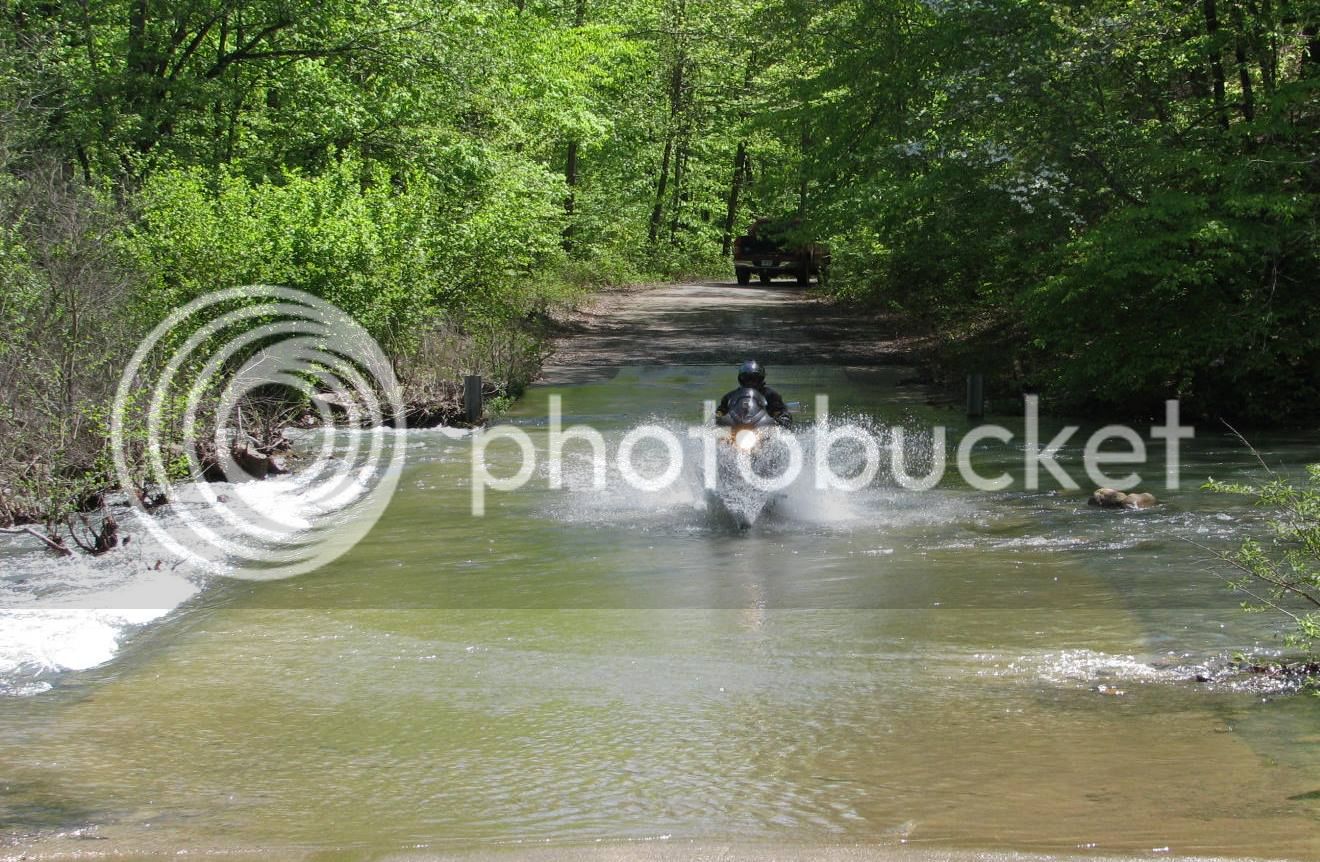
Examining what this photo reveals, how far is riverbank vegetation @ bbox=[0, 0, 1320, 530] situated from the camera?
1518cm

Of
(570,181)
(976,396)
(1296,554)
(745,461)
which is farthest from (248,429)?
(570,181)

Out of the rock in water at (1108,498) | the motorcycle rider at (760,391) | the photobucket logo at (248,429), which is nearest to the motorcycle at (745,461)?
the motorcycle rider at (760,391)

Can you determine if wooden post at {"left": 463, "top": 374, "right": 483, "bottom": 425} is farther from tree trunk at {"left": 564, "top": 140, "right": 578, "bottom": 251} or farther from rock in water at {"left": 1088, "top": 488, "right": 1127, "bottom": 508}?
tree trunk at {"left": 564, "top": 140, "right": 578, "bottom": 251}

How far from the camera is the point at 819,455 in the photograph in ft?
51.5

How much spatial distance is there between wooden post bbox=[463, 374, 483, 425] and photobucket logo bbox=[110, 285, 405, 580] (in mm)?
942

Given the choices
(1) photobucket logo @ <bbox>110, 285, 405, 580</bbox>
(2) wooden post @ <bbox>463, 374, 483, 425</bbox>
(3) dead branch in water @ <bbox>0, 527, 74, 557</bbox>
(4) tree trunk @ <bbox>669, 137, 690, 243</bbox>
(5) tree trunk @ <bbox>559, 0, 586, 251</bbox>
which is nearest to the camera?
(3) dead branch in water @ <bbox>0, 527, 74, 557</bbox>

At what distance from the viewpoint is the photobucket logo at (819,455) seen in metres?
13.0

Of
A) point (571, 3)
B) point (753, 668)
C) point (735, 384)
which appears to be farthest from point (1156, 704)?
point (571, 3)

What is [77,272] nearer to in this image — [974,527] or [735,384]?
[974,527]

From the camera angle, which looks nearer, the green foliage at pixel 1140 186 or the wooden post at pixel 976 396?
the green foliage at pixel 1140 186

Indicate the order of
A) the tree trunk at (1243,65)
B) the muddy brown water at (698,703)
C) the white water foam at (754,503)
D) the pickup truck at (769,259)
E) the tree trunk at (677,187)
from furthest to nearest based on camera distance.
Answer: the tree trunk at (677,187)
the pickup truck at (769,259)
the tree trunk at (1243,65)
the white water foam at (754,503)
the muddy brown water at (698,703)

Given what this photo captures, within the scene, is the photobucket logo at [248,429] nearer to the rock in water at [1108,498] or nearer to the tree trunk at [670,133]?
the rock in water at [1108,498]

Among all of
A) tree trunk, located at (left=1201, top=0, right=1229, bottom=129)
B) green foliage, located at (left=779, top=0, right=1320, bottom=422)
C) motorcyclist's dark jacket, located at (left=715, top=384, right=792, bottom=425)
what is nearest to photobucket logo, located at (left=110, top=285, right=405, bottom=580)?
motorcyclist's dark jacket, located at (left=715, top=384, right=792, bottom=425)

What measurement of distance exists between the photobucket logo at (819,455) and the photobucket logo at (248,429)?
1.42m
